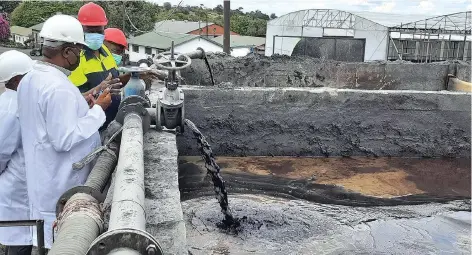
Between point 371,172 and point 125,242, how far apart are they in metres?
4.75

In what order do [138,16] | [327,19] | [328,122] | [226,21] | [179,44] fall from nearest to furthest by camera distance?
[328,122] → [226,21] → [327,19] → [179,44] → [138,16]

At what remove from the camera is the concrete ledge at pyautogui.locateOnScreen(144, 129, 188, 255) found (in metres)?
2.54

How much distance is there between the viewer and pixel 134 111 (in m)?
3.90

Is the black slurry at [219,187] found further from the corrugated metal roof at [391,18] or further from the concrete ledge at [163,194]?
the corrugated metal roof at [391,18]

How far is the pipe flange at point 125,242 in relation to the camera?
181 cm

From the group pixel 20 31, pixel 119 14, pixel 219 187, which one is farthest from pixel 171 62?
pixel 20 31

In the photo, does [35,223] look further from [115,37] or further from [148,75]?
[115,37]

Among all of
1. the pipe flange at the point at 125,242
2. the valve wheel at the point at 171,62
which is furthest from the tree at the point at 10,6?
the pipe flange at the point at 125,242

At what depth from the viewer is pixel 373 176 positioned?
5977mm

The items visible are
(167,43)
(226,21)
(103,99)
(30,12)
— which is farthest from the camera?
(30,12)

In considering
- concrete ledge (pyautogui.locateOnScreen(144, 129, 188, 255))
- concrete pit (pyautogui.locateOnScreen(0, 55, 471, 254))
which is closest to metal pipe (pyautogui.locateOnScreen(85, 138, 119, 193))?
concrete ledge (pyautogui.locateOnScreen(144, 129, 188, 255))

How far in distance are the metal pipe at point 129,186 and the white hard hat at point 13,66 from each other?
74 cm

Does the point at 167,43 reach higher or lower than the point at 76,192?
higher

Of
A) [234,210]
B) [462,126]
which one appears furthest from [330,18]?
[234,210]
